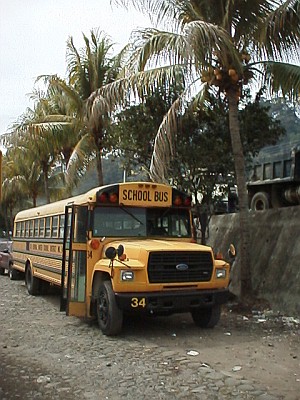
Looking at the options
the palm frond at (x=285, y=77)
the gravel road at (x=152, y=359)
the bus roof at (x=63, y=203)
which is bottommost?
the gravel road at (x=152, y=359)

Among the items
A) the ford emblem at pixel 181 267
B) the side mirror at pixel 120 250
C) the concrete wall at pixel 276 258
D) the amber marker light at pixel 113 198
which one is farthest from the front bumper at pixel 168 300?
the concrete wall at pixel 276 258

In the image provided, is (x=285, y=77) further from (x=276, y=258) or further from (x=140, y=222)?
(x=140, y=222)

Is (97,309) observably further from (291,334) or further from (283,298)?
(283,298)

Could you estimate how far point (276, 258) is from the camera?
39.6 ft

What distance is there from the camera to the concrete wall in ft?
35.4

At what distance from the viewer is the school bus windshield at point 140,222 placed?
931cm

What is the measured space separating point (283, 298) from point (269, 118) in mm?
5251

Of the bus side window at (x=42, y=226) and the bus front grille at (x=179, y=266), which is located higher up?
the bus side window at (x=42, y=226)

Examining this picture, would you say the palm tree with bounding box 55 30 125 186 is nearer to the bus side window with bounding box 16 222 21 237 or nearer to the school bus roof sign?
the bus side window with bounding box 16 222 21 237

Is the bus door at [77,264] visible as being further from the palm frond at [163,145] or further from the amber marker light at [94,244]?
the palm frond at [163,145]

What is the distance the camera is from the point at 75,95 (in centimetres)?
1653

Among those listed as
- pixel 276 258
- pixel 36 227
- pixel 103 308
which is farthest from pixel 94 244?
pixel 36 227

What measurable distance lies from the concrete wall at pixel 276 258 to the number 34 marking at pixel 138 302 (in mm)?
3569

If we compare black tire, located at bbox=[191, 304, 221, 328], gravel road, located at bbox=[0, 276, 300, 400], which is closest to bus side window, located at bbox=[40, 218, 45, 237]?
gravel road, located at bbox=[0, 276, 300, 400]
